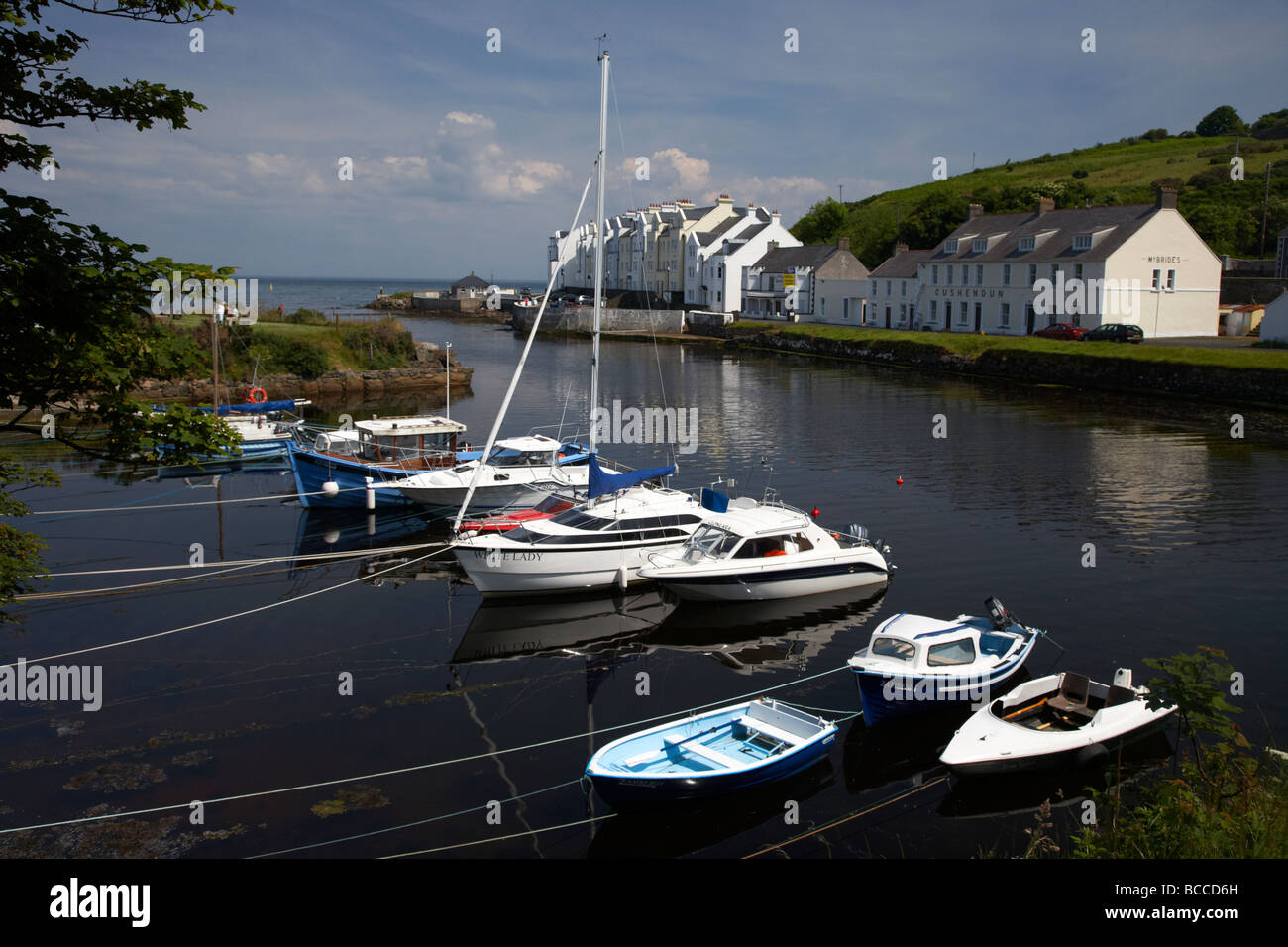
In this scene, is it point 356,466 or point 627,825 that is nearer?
point 627,825

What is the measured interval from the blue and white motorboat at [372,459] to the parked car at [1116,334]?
5106cm

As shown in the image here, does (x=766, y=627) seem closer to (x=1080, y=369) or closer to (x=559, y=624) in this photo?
(x=559, y=624)

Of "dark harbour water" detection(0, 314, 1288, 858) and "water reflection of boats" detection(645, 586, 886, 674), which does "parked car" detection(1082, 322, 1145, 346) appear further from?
"water reflection of boats" detection(645, 586, 886, 674)

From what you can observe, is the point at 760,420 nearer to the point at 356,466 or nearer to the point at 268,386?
the point at 356,466

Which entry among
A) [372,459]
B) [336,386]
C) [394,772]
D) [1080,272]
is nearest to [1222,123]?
[1080,272]

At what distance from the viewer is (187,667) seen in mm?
19203

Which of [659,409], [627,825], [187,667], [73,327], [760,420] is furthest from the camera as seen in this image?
[659,409]

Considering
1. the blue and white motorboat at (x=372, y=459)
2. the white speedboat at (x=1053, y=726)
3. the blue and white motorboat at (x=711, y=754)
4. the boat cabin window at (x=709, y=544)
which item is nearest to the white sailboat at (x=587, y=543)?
the boat cabin window at (x=709, y=544)

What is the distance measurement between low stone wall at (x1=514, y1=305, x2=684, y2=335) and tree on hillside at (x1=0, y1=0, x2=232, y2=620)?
341 ft

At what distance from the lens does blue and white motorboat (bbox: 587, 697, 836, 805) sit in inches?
533

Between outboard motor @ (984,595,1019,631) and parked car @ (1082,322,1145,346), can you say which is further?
parked car @ (1082,322,1145,346)

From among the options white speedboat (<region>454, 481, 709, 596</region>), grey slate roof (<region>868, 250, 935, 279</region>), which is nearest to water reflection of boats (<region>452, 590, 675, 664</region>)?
white speedboat (<region>454, 481, 709, 596</region>)
